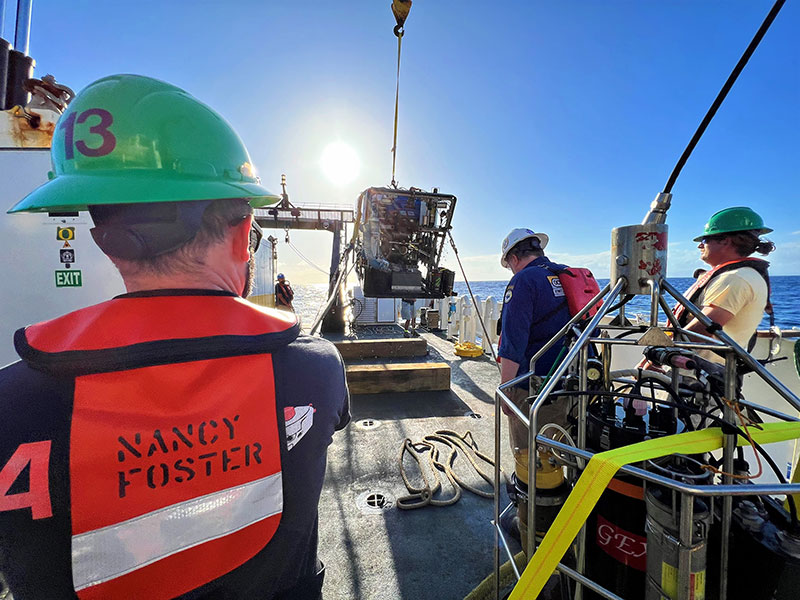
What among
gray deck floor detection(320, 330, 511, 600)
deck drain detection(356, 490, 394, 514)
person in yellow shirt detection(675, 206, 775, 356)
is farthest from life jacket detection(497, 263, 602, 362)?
deck drain detection(356, 490, 394, 514)

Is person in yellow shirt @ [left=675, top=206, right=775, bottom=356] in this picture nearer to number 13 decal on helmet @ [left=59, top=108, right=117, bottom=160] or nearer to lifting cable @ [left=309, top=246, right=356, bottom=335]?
lifting cable @ [left=309, top=246, right=356, bottom=335]

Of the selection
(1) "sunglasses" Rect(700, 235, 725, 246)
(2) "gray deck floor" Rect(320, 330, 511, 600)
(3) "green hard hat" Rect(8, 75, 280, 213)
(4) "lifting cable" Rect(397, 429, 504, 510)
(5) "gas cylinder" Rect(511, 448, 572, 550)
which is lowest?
(2) "gray deck floor" Rect(320, 330, 511, 600)

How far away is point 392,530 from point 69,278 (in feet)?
13.0

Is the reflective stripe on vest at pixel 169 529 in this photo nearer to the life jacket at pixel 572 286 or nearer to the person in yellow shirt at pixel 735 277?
the life jacket at pixel 572 286

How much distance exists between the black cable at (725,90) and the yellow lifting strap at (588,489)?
0.95 metres

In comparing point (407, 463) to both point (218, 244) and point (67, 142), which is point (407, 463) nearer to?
point (218, 244)

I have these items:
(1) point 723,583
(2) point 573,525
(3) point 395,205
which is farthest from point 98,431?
(3) point 395,205

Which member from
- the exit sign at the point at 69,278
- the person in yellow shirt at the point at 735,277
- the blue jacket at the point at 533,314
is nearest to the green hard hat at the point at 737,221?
the person in yellow shirt at the point at 735,277

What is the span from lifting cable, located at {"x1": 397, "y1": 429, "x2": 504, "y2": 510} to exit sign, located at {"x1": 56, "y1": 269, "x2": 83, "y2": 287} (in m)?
3.82

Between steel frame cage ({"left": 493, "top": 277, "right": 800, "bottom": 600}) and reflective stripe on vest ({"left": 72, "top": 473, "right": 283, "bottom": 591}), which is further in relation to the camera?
steel frame cage ({"left": 493, "top": 277, "right": 800, "bottom": 600})

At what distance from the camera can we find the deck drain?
2863mm

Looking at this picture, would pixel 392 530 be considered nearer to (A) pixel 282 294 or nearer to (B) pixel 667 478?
(B) pixel 667 478

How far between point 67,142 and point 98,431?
841 mm

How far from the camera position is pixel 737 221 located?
2619 mm
